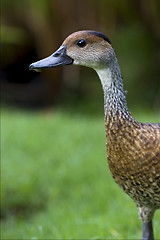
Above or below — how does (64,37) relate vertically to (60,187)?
above

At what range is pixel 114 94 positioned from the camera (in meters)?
2.89

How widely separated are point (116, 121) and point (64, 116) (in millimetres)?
5354

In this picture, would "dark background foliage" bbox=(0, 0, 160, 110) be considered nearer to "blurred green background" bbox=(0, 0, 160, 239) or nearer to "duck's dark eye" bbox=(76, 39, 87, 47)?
"blurred green background" bbox=(0, 0, 160, 239)

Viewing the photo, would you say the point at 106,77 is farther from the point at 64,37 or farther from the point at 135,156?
the point at 64,37

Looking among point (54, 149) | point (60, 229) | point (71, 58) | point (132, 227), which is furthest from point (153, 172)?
point (54, 149)

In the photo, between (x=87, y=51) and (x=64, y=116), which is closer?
(x=87, y=51)

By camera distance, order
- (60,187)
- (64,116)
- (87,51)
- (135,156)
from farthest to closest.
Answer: (64,116) < (60,187) < (87,51) < (135,156)

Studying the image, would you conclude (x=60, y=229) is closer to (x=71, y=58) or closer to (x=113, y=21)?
(x=71, y=58)

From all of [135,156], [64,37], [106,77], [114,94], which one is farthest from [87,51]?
[64,37]

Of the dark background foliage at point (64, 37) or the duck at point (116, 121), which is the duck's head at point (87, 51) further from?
the dark background foliage at point (64, 37)

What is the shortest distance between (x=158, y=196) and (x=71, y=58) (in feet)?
3.34

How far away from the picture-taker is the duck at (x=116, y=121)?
2.82 meters

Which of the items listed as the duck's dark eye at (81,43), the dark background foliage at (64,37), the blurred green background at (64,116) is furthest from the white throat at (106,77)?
the dark background foliage at (64,37)

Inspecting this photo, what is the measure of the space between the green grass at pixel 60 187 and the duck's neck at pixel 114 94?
129 centimetres
